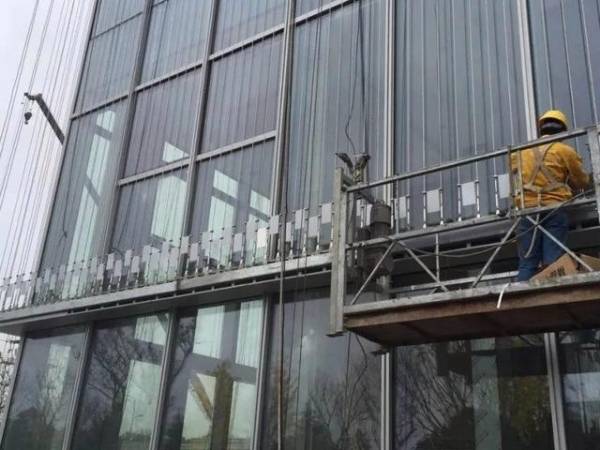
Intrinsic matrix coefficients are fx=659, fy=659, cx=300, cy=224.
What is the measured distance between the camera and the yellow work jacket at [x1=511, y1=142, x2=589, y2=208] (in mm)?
5223

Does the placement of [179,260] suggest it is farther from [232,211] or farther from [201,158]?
[201,158]

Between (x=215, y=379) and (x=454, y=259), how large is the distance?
332cm

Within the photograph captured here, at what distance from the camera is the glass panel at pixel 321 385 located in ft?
21.7

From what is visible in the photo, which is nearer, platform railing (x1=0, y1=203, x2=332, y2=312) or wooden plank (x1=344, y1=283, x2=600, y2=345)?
wooden plank (x1=344, y1=283, x2=600, y2=345)

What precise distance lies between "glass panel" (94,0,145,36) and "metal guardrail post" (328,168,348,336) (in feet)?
25.0

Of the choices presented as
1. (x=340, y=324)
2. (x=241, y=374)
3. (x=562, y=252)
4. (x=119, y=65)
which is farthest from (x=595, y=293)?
(x=119, y=65)

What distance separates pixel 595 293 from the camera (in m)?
4.57

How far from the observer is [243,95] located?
950 cm

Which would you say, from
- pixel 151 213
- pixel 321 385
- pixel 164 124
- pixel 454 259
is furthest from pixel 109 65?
pixel 454 259

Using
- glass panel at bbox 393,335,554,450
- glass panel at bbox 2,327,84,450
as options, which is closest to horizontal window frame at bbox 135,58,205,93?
glass panel at bbox 2,327,84,450

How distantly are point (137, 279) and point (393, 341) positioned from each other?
14.0 ft

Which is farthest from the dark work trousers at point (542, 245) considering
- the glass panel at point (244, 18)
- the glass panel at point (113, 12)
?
the glass panel at point (113, 12)

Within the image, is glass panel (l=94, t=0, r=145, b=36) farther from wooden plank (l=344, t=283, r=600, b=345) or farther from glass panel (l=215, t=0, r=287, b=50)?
wooden plank (l=344, t=283, r=600, b=345)

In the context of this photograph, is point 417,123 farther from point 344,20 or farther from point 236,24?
point 236,24
